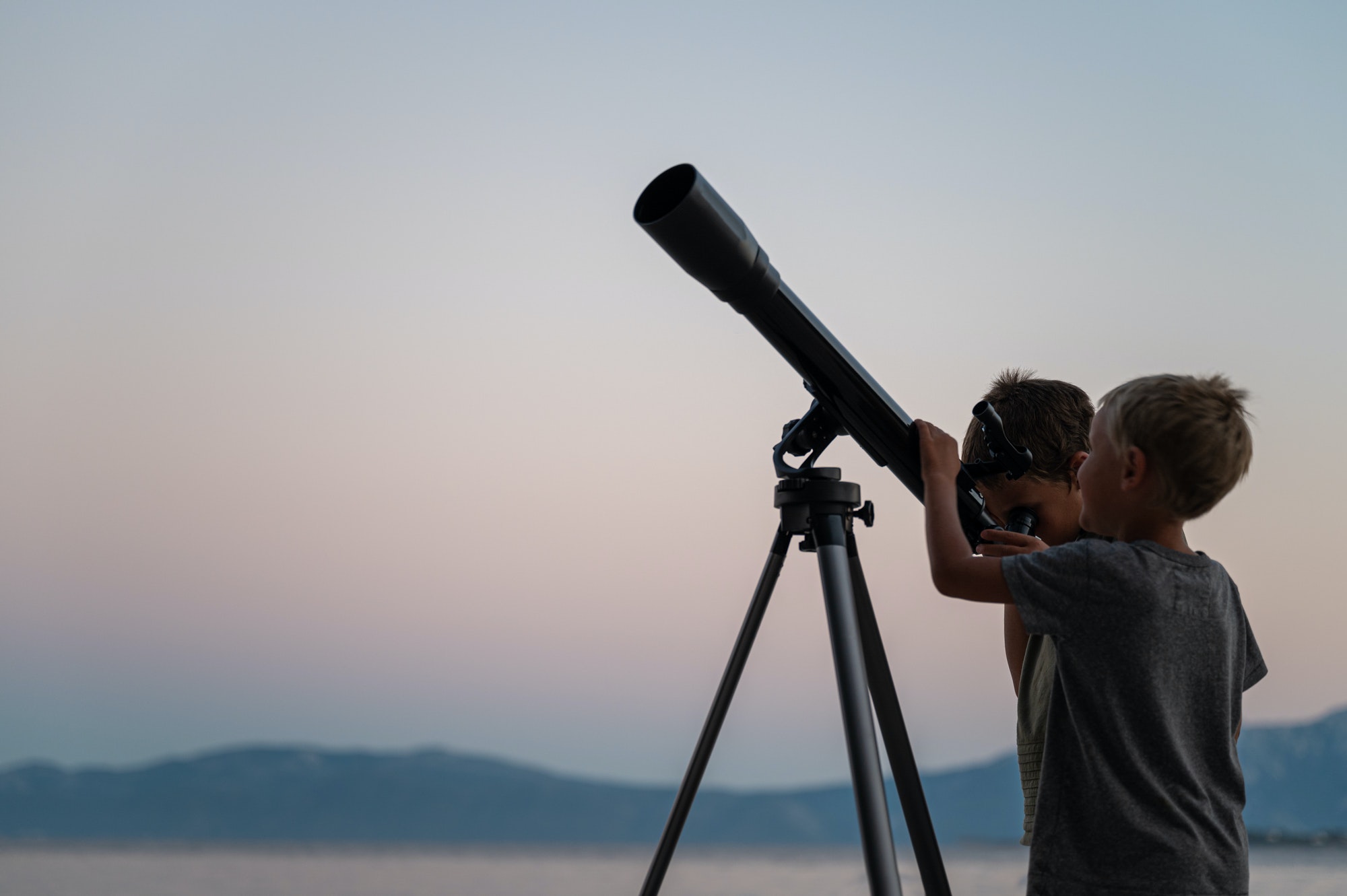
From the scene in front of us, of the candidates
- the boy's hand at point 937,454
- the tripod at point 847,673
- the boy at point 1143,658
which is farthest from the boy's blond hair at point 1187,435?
the tripod at point 847,673

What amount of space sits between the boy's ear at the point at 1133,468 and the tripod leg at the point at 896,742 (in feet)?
0.82

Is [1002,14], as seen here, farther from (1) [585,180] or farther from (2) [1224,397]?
(2) [1224,397]

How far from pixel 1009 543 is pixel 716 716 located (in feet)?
1.20

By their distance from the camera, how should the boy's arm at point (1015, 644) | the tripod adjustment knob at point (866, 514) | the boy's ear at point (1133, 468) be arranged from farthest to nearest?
the boy's arm at point (1015, 644) < the tripod adjustment knob at point (866, 514) < the boy's ear at point (1133, 468)

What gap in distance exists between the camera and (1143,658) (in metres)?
0.74

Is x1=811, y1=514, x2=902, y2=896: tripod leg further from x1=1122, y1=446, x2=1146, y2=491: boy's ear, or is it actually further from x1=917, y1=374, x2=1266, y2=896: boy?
x1=1122, y1=446, x2=1146, y2=491: boy's ear

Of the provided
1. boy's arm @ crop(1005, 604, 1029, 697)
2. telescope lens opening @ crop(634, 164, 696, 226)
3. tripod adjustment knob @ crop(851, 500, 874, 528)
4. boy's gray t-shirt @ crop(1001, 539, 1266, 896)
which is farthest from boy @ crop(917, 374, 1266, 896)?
telescope lens opening @ crop(634, 164, 696, 226)

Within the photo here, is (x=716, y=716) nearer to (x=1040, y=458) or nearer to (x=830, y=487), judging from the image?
(x=830, y=487)

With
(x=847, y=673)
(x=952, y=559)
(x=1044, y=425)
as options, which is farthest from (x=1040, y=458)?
(x=847, y=673)

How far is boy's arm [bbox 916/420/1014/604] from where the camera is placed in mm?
767

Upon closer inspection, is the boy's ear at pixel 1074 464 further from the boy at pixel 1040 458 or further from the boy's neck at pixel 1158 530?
the boy's neck at pixel 1158 530

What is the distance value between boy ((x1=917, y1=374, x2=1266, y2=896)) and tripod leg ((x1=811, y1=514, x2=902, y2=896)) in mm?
87

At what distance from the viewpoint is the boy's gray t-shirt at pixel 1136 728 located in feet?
2.39

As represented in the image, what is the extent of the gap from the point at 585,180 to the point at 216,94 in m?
1.92
